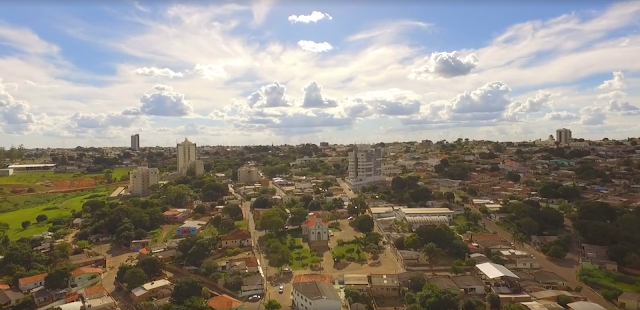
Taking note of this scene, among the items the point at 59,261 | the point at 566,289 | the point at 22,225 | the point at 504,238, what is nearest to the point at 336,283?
the point at 566,289

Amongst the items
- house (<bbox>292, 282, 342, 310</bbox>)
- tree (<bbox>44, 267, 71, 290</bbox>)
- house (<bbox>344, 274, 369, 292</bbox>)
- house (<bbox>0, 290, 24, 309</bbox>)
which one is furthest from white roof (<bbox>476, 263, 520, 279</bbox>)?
house (<bbox>0, 290, 24, 309</bbox>)

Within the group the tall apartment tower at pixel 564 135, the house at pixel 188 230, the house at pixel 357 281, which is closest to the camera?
the house at pixel 357 281

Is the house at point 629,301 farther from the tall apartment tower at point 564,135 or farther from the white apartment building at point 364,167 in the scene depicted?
the tall apartment tower at point 564,135

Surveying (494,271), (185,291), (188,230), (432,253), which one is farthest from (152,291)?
(494,271)

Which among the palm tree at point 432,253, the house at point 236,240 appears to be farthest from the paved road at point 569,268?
the house at point 236,240

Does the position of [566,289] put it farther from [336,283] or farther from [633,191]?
[633,191]

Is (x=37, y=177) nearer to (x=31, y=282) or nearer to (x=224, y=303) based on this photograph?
(x=31, y=282)
